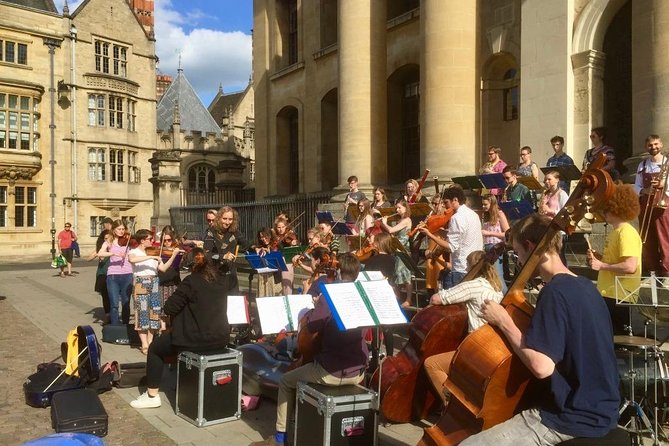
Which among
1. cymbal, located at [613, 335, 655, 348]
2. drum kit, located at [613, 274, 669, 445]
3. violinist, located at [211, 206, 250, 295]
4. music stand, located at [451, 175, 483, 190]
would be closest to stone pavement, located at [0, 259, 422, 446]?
violinist, located at [211, 206, 250, 295]

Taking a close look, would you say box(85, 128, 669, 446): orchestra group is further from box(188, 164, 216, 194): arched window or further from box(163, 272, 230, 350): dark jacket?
box(188, 164, 216, 194): arched window

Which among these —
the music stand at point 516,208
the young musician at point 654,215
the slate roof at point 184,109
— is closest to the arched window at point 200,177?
the slate roof at point 184,109

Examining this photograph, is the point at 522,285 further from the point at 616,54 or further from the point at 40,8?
the point at 40,8

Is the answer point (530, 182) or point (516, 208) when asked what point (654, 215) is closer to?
point (516, 208)

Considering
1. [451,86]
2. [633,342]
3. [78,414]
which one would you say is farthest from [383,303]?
[451,86]

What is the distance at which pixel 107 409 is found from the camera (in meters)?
6.29

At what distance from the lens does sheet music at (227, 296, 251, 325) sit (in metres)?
6.41

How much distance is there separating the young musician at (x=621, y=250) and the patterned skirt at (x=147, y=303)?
617 cm

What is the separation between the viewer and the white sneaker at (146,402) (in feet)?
20.7

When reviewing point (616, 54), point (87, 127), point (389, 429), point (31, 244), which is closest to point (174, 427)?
point (389, 429)

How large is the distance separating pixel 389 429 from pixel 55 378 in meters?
3.76

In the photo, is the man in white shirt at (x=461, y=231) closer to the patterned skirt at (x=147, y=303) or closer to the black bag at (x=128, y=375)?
the black bag at (x=128, y=375)

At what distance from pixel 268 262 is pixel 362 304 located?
4501 mm

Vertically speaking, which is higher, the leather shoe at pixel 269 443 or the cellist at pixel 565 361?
the cellist at pixel 565 361
